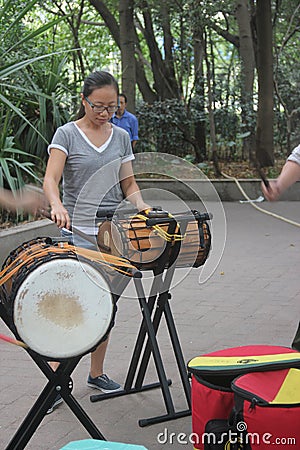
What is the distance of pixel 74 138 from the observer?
4324 millimetres

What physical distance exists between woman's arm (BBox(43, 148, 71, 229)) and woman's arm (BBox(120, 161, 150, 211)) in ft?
1.11

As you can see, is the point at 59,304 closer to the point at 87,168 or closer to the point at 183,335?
the point at 87,168

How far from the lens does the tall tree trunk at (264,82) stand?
14.0 m

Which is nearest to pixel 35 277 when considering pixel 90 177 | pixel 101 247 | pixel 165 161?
A: pixel 101 247

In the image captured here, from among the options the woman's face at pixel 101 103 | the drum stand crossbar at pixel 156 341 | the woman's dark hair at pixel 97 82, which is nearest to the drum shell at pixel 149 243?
the drum stand crossbar at pixel 156 341

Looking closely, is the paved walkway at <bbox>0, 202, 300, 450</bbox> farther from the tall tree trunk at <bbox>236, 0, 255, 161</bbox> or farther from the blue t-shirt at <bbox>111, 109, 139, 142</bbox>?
the tall tree trunk at <bbox>236, 0, 255, 161</bbox>

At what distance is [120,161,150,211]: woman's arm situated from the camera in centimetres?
412

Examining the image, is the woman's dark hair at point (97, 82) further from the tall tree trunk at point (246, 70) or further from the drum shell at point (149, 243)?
the tall tree trunk at point (246, 70)

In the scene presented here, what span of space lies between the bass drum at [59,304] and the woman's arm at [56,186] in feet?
0.98

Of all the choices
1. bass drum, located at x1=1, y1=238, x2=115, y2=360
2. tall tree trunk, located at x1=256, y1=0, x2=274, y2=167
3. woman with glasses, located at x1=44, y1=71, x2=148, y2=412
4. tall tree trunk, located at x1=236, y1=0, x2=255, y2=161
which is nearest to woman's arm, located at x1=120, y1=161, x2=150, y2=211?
woman with glasses, located at x1=44, y1=71, x2=148, y2=412

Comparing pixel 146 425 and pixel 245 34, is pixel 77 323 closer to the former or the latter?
pixel 146 425

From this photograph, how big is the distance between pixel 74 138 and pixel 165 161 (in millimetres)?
880

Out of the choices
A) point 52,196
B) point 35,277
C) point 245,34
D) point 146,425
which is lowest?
point 146,425

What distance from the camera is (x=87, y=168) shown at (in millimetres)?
4328
